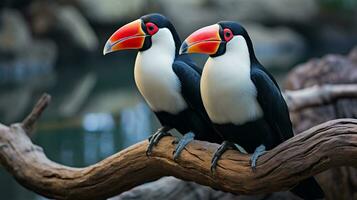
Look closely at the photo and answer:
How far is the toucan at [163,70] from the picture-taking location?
141 centimetres

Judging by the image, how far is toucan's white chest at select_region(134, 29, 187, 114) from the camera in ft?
4.61

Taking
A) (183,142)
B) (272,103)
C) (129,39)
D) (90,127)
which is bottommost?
(90,127)

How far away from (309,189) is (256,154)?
0.17 meters

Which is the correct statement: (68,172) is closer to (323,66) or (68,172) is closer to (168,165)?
(168,165)

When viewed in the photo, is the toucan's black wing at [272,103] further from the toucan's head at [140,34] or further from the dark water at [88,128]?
the dark water at [88,128]

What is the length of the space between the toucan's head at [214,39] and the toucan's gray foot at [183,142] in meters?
0.23

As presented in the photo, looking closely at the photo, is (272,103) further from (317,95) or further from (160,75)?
(317,95)

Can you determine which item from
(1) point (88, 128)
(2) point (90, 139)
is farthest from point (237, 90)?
(1) point (88, 128)

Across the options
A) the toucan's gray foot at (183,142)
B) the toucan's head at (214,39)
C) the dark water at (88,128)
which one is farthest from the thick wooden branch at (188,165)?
the dark water at (88,128)

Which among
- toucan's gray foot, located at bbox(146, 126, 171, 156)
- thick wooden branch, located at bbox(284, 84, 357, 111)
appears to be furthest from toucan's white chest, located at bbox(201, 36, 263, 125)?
thick wooden branch, located at bbox(284, 84, 357, 111)

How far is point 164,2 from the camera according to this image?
9.41 metres

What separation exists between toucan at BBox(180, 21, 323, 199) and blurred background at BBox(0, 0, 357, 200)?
1.54 m

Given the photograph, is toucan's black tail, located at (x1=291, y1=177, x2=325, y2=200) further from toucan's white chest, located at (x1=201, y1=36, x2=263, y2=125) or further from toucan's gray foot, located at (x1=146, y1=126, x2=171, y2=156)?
toucan's gray foot, located at (x1=146, y1=126, x2=171, y2=156)

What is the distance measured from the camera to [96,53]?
8531mm
